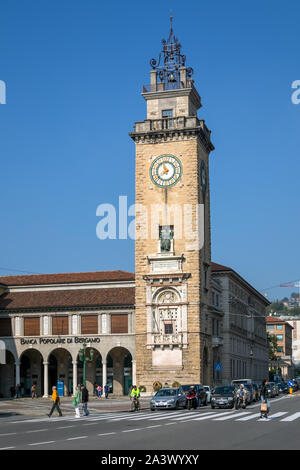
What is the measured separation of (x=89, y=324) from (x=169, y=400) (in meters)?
29.3

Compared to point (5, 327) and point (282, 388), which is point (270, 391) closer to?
point (282, 388)

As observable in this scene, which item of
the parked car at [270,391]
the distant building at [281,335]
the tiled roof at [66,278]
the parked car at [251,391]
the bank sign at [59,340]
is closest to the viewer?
the parked car at [251,391]

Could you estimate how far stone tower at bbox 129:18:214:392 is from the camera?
69938 millimetres

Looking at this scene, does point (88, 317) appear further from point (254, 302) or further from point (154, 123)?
point (254, 302)

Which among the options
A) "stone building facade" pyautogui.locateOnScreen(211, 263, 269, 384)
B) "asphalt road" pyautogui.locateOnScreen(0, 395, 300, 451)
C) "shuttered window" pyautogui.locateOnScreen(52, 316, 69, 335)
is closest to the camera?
"asphalt road" pyautogui.locateOnScreen(0, 395, 300, 451)

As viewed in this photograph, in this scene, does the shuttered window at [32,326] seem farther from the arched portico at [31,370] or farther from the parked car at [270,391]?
the parked car at [270,391]

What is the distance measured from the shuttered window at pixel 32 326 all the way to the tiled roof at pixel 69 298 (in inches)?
55.1

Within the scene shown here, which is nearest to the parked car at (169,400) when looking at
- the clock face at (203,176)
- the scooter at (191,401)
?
the scooter at (191,401)

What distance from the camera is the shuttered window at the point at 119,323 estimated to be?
Result: 74.3 meters

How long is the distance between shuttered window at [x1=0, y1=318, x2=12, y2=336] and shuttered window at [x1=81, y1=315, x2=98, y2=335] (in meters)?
8.13

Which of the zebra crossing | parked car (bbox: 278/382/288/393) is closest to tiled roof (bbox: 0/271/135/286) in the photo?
parked car (bbox: 278/382/288/393)

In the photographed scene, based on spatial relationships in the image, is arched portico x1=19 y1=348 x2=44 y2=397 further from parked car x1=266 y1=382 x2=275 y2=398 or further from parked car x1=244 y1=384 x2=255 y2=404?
parked car x1=244 y1=384 x2=255 y2=404

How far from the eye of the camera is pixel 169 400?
4716 centimetres
